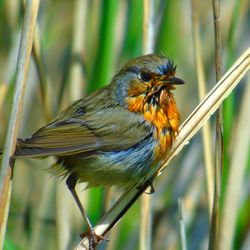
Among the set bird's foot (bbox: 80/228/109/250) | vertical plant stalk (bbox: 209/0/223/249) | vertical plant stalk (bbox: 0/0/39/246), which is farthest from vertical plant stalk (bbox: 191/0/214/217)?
→ vertical plant stalk (bbox: 0/0/39/246)

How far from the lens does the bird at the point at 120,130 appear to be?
3262 mm

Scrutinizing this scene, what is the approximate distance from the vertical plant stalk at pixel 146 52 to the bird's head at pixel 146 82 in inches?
4.5

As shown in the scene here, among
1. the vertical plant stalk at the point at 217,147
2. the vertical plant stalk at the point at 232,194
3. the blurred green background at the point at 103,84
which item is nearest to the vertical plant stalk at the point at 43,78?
the blurred green background at the point at 103,84

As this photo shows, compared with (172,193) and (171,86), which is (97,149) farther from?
(172,193)

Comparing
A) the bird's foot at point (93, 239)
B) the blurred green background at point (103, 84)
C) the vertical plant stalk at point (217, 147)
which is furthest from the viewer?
the blurred green background at point (103, 84)

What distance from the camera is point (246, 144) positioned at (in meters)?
3.25

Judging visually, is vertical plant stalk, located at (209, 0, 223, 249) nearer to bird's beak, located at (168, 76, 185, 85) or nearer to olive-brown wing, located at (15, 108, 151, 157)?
bird's beak, located at (168, 76, 185, 85)

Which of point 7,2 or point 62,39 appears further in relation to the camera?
point 62,39

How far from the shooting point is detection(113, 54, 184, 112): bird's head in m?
3.29

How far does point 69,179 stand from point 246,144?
36.0 inches

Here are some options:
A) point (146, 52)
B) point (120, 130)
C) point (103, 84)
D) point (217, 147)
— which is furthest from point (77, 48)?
point (217, 147)

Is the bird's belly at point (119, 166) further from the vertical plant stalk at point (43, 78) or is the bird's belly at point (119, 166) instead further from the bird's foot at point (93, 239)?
the vertical plant stalk at point (43, 78)

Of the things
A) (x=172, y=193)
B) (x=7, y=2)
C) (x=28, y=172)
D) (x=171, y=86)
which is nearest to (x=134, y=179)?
(x=171, y=86)

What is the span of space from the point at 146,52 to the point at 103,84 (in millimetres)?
346
